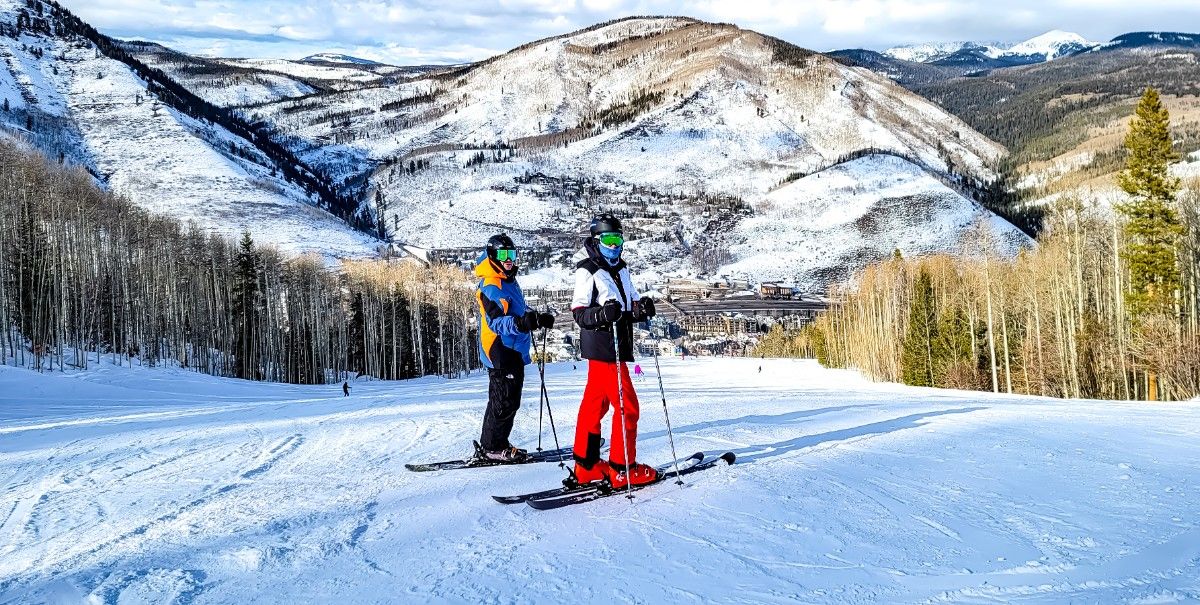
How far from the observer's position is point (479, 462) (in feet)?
25.7

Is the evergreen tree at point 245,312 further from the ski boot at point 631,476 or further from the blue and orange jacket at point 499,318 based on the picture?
the ski boot at point 631,476

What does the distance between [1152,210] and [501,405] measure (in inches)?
1257

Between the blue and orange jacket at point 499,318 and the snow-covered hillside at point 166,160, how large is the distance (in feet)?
405

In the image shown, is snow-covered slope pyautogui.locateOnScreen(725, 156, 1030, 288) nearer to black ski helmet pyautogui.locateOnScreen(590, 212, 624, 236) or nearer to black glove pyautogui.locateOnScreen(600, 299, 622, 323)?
black ski helmet pyautogui.locateOnScreen(590, 212, 624, 236)

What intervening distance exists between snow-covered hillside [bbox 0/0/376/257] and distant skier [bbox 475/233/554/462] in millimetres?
123446

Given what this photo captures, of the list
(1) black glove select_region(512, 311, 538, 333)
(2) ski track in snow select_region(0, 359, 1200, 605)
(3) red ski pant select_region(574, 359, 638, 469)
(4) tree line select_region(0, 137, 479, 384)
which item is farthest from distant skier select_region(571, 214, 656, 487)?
(4) tree line select_region(0, 137, 479, 384)

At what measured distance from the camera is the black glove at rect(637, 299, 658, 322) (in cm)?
634

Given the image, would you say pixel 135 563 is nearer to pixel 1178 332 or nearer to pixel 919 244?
pixel 1178 332

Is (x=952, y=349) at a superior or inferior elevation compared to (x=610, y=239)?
inferior

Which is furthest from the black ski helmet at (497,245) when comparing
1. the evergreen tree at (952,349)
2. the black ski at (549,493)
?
the evergreen tree at (952,349)

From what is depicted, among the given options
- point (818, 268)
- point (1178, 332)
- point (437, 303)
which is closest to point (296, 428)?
point (1178, 332)

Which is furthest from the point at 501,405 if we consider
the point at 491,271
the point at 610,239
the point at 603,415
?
the point at 610,239

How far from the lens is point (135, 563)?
466 cm

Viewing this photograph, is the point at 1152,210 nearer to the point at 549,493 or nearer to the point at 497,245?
the point at 497,245
